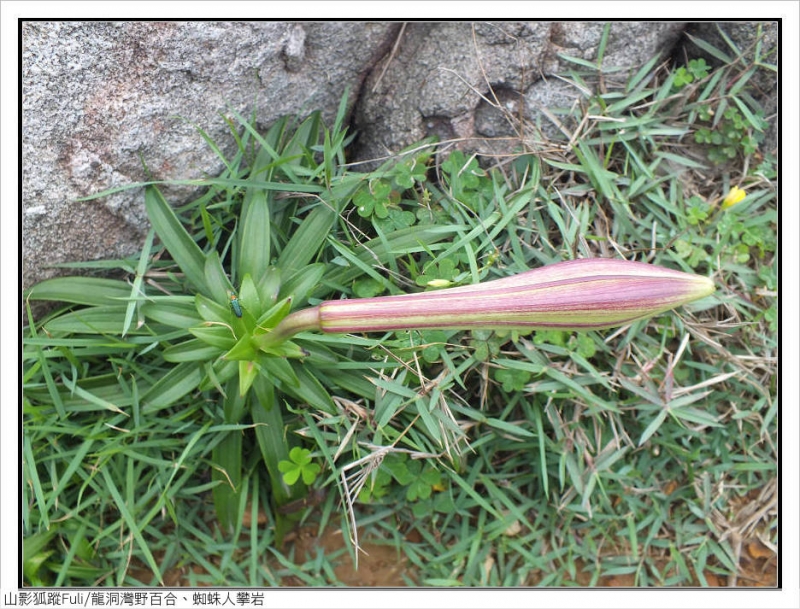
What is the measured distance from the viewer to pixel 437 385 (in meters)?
1.96

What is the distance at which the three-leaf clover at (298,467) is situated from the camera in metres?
1.99

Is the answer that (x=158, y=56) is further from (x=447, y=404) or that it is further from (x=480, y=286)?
(x=447, y=404)

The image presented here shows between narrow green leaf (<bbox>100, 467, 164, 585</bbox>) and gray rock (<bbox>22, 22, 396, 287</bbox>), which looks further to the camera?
narrow green leaf (<bbox>100, 467, 164, 585</bbox>)

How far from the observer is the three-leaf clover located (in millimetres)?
1989

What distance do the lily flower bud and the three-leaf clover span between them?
0.79 meters

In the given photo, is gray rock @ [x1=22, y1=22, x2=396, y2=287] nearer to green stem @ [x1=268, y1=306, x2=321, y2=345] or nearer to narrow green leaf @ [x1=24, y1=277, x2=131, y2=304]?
narrow green leaf @ [x1=24, y1=277, x2=131, y2=304]

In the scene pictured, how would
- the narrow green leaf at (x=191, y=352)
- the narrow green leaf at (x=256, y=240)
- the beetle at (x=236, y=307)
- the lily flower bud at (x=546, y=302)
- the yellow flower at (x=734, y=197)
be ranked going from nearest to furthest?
the lily flower bud at (x=546, y=302) → the beetle at (x=236, y=307) → the narrow green leaf at (x=191, y=352) → the narrow green leaf at (x=256, y=240) → the yellow flower at (x=734, y=197)

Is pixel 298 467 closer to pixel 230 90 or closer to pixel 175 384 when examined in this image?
pixel 175 384

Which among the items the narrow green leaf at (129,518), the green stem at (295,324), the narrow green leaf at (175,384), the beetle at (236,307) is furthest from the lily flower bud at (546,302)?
the narrow green leaf at (129,518)

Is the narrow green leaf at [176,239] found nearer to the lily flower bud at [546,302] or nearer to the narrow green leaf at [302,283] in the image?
the narrow green leaf at [302,283]

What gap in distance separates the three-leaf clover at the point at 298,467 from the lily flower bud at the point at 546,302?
79 centimetres

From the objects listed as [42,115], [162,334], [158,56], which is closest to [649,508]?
[162,334]

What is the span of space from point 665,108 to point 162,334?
1.90 m

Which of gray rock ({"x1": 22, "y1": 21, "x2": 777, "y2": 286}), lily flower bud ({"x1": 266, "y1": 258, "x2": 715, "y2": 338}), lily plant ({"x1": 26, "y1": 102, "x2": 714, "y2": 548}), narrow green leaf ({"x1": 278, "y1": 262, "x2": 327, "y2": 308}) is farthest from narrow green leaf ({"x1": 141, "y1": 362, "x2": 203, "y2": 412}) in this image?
lily flower bud ({"x1": 266, "y1": 258, "x2": 715, "y2": 338})
